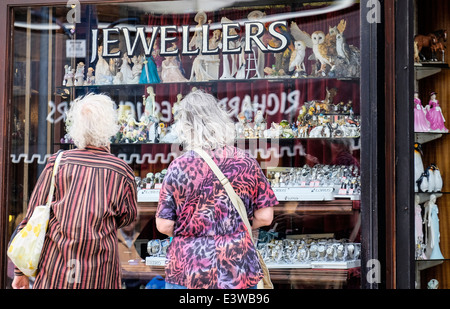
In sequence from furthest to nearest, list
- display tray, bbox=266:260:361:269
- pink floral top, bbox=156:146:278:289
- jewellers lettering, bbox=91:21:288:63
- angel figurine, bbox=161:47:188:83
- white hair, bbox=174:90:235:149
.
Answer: angel figurine, bbox=161:47:188:83
jewellers lettering, bbox=91:21:288:63
display tray, bbox=266:260:361:269
white hair, bbox=174:90:235:149
pink floral top, bbox=156:146:278:289

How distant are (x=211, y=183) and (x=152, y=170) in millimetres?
1420

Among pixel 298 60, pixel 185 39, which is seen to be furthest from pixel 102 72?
pixel 298 60

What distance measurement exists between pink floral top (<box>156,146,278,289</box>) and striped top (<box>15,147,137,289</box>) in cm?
30

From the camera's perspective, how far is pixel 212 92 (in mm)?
4320

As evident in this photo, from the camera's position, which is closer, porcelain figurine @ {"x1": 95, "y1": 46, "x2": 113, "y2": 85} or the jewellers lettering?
the jewellers lettering

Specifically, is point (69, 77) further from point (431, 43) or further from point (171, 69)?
point (431, 43)

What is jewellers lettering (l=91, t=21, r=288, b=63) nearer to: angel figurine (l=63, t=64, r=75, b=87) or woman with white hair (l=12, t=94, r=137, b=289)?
angel figurine (l=63, t=64, r=75, b=87)

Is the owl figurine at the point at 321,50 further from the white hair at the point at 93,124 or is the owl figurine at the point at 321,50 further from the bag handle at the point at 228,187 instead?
the white hair at the point at 93,124

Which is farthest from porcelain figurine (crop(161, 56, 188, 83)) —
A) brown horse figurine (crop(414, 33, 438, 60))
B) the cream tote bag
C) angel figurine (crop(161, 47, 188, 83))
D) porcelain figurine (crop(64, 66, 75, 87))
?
brown horse figurine (crop(414, 33, 438, 60))

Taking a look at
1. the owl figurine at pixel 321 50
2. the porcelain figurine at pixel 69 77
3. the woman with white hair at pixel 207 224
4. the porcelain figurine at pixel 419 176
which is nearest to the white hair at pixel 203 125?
the woman with white hair at pixel 207 224

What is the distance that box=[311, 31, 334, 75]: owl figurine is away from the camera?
4359 millimetres

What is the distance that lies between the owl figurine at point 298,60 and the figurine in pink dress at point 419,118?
0.86 meters

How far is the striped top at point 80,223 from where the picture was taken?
3.13 meters
